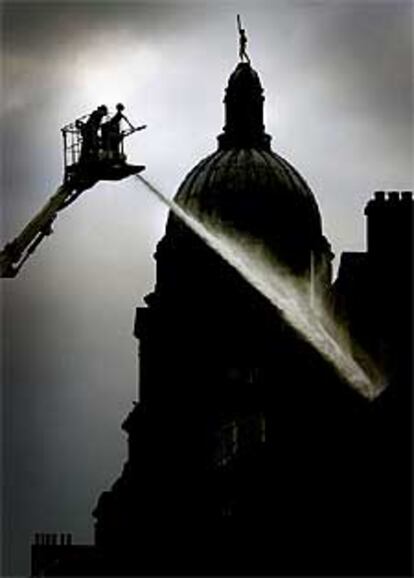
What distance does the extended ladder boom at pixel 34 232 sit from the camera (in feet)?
168

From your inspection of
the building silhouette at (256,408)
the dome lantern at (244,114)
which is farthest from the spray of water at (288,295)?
the dome lantern at (244,114)

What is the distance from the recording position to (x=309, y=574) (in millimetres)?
46938

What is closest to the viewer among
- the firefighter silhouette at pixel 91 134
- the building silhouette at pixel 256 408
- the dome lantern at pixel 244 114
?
the building silhouette at pixel 256 408

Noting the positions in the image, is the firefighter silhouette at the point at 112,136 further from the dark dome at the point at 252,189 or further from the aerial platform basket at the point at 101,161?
the dark dome at the point at 252,189

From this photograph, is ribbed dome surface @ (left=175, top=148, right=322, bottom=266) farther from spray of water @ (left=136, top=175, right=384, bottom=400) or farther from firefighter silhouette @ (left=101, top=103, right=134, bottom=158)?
firefighter silhouette @ (left=101, top=103, right=134, bottom=158)

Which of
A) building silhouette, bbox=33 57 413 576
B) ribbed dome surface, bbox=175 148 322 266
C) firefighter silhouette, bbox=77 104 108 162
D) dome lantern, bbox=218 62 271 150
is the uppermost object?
dome lantern, bbox=218 62 271 150

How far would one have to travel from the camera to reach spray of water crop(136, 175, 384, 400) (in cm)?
5266

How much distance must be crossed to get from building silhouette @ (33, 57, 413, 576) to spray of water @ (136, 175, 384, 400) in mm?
393

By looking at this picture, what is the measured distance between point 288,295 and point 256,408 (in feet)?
19.6

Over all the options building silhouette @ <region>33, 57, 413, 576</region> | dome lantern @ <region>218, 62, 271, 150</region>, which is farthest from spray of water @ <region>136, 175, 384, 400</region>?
dome lantern @ <region>218, 62, 271, 150</region>

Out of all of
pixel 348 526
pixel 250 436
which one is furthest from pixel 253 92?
pixel 348 526

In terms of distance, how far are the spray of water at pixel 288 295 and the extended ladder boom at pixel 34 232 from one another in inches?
→ 88.8

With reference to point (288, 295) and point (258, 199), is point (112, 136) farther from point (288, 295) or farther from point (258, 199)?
point (258, 199)

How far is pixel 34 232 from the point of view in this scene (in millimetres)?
51781
